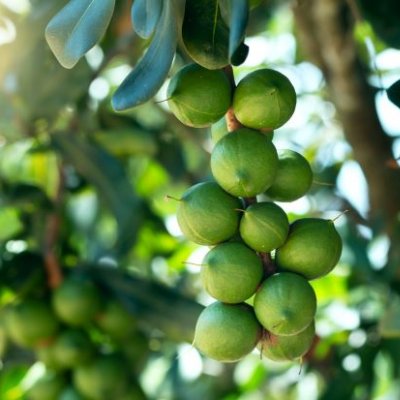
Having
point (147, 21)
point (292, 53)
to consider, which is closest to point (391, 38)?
point (147, 21)

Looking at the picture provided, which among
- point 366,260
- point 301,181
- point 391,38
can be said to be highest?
point 301,181

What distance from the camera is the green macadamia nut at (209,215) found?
113 centimetres

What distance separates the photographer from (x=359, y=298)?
2637 mm

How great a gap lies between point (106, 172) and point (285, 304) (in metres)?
1.30

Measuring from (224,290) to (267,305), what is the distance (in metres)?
0.06

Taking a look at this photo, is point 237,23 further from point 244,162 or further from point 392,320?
point 392,320

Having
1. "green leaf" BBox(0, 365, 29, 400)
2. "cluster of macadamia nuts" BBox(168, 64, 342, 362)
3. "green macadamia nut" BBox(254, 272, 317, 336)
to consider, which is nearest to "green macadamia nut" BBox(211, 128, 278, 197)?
"cluster of macadamia nuts" BBox(168, 64, 342, 362)

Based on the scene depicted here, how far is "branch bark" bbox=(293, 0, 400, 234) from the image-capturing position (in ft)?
7.75

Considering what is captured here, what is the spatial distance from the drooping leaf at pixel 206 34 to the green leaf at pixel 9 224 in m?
1.47

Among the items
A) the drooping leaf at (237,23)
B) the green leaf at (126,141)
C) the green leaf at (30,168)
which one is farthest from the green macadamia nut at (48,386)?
the drooping leaf at (237,23)

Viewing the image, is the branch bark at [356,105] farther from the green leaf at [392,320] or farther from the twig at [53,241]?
the twig at [53,241]

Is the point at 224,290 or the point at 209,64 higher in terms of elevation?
the point at 209,64

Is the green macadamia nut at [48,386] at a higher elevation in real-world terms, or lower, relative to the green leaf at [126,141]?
lower

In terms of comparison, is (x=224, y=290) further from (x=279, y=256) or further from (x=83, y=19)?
(x=83, y=19)
